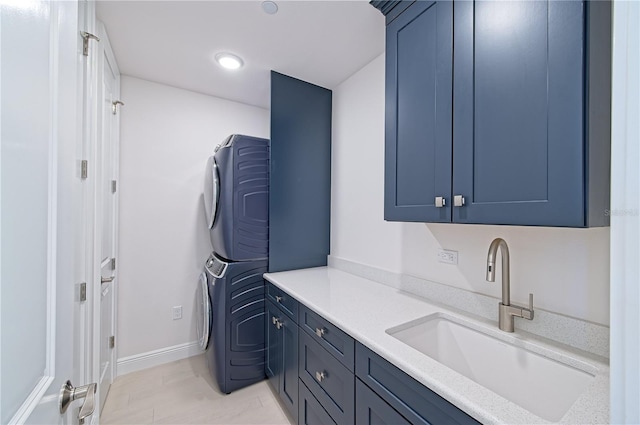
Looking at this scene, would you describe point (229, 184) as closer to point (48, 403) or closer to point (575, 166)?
point (48, 403)

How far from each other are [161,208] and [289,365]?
1729mm

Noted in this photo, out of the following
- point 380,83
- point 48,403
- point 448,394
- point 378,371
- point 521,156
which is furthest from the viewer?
point 380,83

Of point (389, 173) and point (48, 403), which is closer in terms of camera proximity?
point (48, 403)

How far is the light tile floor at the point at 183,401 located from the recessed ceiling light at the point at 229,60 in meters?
2.48

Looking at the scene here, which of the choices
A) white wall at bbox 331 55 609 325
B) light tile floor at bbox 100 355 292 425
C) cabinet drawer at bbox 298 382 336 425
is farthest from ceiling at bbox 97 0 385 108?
light tile floor at bbox 100 355 292 425

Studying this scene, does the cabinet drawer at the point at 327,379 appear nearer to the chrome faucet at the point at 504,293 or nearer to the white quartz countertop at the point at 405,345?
the white quartz countertop at the point at 405,345

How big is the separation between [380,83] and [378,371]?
5.90ft

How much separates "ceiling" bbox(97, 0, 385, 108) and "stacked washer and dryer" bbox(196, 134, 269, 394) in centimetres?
61

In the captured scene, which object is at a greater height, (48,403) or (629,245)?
(629,245)

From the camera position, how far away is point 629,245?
1.25ft

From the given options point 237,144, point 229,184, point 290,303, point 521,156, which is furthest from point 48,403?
point 237,144

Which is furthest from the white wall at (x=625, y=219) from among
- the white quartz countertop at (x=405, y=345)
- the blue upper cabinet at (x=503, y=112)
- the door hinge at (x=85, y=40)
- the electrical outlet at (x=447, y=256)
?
the door hinge at (x=85, y=40)

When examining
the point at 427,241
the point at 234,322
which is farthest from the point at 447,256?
the point at 234,322

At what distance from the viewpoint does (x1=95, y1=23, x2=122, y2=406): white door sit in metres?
1.59
